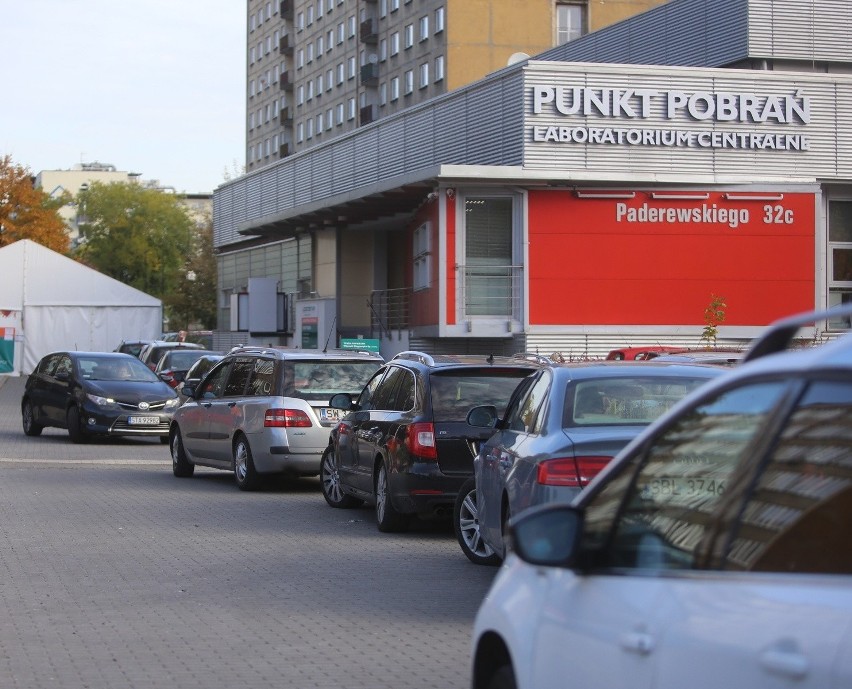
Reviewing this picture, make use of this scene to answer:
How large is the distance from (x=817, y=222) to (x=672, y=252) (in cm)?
350

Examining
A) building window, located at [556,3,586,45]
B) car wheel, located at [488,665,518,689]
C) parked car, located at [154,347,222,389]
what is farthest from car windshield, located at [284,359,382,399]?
building window, located at [556,3,586,45]

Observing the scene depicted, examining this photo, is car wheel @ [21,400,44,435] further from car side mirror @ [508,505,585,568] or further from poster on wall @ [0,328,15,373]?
poster on wall @ [0,328,15,373]

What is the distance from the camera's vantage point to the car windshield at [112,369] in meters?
26.4

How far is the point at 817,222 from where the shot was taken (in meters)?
32.1

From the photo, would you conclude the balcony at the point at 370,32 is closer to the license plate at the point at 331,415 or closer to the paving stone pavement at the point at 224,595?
the license plate at the point at 331,415

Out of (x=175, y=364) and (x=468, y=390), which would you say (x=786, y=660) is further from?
(x=175, y=364)

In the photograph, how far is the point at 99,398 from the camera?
25.4m

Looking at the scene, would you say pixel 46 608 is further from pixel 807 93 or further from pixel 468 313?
pixel 807 93

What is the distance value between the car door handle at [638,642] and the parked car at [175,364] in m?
29.9

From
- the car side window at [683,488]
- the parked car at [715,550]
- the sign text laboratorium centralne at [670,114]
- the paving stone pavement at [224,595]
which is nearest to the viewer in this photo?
the parked car at [715,550]

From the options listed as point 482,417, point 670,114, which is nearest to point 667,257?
point 670,114

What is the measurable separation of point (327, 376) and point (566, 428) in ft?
27.3

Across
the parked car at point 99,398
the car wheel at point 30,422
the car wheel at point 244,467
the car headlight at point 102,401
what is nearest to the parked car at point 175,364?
the car wheel at point 30,422

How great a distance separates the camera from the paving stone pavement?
7145 mm
